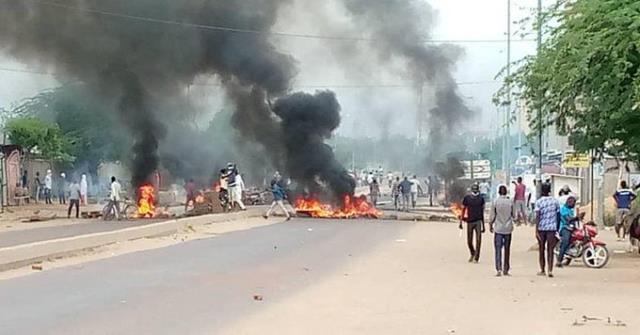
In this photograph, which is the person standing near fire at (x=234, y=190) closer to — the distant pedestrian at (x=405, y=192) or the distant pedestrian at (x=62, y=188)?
the distant pedestrian at (x=405, y=192)

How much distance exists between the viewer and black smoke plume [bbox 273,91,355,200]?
37469mm

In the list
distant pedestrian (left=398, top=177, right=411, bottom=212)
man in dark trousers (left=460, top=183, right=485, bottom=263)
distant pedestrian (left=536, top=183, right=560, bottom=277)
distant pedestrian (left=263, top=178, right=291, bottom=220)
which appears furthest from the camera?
distant pedestrian (left=398, top=177, right=411, bottom=212)

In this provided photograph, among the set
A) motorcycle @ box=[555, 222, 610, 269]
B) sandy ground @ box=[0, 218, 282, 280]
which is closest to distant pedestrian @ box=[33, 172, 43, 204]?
sandy ground @ box=[0, 218, 282, 280]

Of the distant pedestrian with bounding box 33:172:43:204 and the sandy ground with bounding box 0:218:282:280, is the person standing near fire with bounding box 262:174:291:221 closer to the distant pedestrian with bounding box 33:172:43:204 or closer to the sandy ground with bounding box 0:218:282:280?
the sandy ground with bounding box 0:218:282:280

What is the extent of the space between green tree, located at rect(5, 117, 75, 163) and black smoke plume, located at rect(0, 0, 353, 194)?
8307 millimetres

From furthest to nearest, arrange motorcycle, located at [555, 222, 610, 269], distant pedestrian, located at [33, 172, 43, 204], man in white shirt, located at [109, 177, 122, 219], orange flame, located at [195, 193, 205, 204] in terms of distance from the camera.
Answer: distant pedestrian, located at [33, 172, 43, 204]
orange flame, located at [195, 193, 205, 204]
man in white shirt, located at [109, 177, 122, 219]
motorcycle, located at [555, 222, 610, 269]

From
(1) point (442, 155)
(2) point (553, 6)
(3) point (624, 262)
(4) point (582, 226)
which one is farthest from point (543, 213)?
(1) point (442, 155)

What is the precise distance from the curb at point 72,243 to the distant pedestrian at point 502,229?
7.15 meters

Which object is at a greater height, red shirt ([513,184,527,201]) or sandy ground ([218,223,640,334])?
red shirt ([513,184,527,201])

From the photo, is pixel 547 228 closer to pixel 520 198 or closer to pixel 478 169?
pixel 520 198

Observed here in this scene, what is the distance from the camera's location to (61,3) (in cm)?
3247

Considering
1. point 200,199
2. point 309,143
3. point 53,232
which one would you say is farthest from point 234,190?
point 53,232

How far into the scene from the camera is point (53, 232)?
76.1 ft

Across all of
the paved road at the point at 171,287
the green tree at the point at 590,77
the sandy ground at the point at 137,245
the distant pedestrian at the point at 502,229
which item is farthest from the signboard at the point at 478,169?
the distant pedestrian at the point at 502,229
